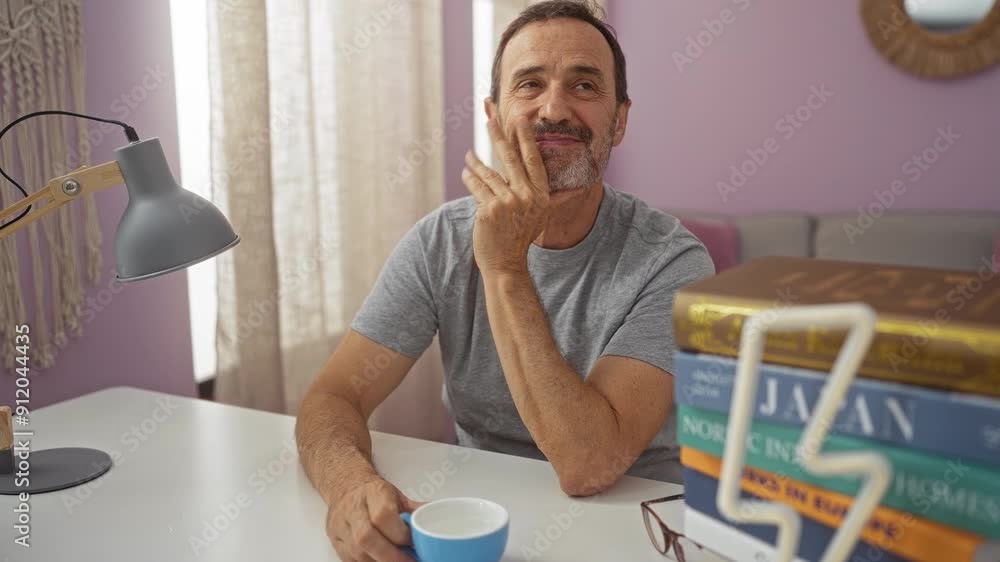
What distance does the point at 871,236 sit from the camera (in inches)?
114

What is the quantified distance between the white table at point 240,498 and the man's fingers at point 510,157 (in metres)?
0.46

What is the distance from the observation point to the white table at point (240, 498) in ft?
2.88

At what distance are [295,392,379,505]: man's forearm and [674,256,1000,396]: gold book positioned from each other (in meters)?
0.52

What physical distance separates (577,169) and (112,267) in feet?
3.25

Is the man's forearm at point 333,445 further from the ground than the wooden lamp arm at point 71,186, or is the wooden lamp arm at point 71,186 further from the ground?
the wooden lamp arm at point 71,186

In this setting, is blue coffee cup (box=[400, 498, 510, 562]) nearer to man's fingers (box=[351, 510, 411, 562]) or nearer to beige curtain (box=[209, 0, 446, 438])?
man's fingers (box=[351, 510, 411, 562])

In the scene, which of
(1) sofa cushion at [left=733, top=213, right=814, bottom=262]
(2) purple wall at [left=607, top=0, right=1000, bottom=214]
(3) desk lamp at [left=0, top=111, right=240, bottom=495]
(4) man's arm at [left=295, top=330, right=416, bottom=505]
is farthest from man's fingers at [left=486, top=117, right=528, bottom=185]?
(2) purple wall at [left=607, top=0, right=1000, bottom=214]

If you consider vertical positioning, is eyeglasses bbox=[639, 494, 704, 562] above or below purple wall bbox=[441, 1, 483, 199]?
below

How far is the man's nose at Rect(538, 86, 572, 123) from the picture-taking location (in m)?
1.47

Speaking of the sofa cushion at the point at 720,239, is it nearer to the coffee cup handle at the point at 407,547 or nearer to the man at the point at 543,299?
the man at the point at 543,299

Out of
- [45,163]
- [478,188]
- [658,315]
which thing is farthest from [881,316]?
[45,163]

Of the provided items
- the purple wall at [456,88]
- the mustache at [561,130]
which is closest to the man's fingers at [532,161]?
the mustache at [561,130]

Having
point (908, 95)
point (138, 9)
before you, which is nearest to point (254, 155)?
point (138, 9)

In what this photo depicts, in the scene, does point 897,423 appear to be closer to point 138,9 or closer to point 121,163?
point 121,163
